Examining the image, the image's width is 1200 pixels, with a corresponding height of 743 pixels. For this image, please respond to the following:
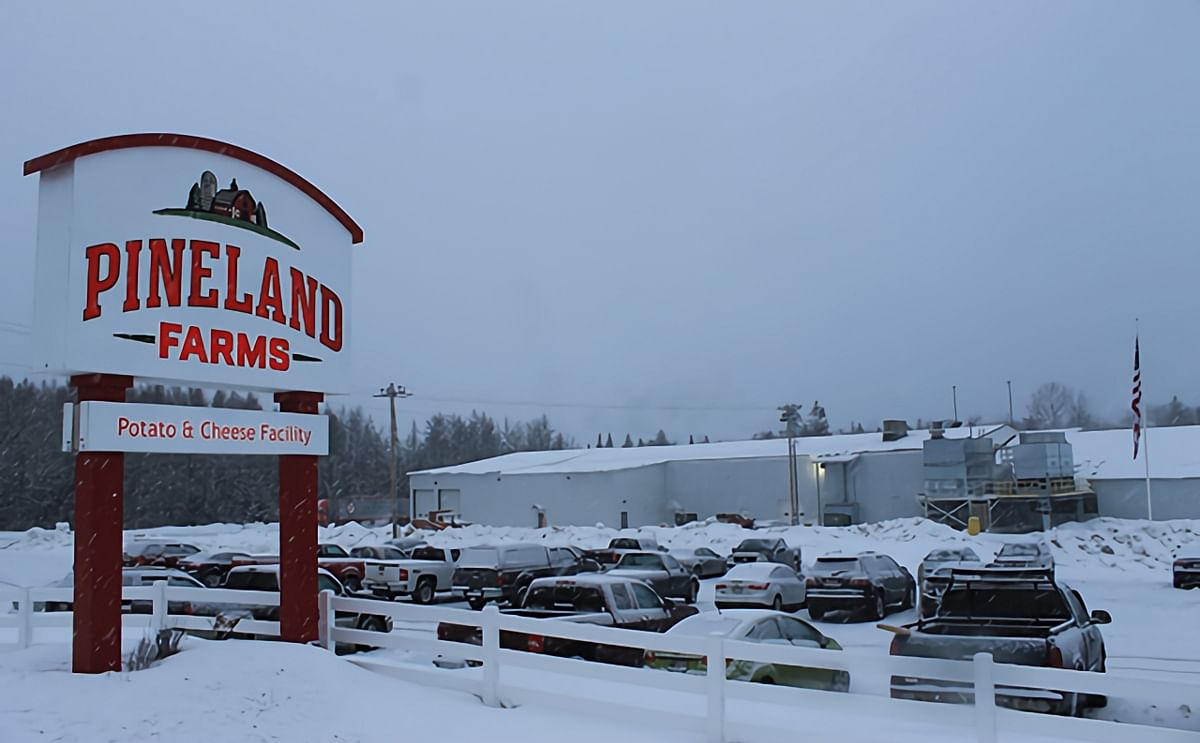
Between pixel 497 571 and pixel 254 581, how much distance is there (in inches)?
358

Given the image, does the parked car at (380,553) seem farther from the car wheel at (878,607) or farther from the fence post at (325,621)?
the fence post at (325,621)

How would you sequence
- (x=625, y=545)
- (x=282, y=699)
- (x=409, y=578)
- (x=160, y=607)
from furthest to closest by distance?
(x=625, y=545), (x=409, y=578), (x=160, y=607), (x=282, y=699)

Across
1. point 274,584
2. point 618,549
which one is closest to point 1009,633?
point 274,584

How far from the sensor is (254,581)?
17.9 meters

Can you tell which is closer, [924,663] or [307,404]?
[924,663]

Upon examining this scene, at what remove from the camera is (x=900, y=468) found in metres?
59.8

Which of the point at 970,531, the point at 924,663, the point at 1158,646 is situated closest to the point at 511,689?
the point at 924,663

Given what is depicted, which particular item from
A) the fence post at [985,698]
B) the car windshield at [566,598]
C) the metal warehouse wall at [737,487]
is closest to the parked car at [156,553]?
the car windshield at [566,598]

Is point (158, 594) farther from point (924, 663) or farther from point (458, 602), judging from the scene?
point (458, 602)

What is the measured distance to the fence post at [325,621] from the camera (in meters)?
11.9

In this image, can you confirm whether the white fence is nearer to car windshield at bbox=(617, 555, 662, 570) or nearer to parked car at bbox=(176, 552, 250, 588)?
car windshield at bbox=(617, 555, 662, 570)

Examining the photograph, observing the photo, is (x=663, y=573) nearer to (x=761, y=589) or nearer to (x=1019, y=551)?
(x=761, y=589)

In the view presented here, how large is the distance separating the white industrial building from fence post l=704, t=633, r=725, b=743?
4807cm

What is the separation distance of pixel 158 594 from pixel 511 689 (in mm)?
5406
